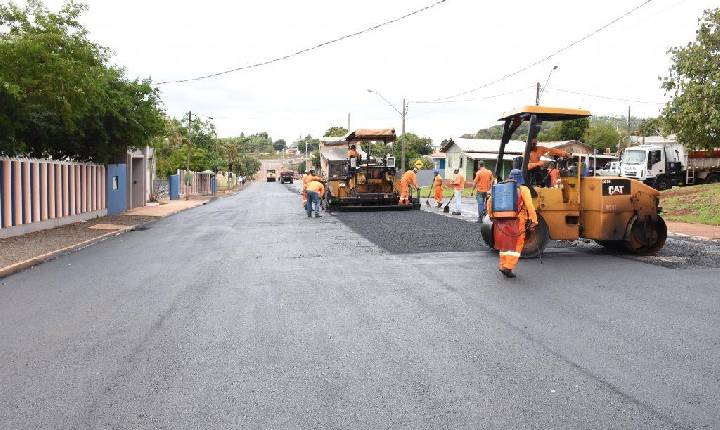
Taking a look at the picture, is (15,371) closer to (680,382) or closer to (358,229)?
(680,382)

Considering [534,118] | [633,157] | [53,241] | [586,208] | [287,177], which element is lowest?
[53,241]

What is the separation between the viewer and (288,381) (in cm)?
458

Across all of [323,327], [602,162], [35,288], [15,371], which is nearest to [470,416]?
[323,327]

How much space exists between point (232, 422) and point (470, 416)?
148cm

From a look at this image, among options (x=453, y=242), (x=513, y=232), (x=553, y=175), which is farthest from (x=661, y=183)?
(x=513, y=232)

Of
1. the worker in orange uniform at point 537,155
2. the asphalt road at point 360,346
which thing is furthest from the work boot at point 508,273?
the worker in orange uniform at point 537,155

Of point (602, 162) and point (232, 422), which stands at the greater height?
point (602, 162)

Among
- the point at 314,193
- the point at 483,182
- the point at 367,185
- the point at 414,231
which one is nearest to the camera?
the point at 414,231

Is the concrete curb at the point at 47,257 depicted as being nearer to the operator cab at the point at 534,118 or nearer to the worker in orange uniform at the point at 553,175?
the operator cab at the point at 534,118

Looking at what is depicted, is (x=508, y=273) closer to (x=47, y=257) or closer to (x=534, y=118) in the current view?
(x=534, y=118)

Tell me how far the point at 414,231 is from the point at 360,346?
972 centimetres

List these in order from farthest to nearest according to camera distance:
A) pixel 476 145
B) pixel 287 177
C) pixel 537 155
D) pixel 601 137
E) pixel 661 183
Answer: pixel 287 177 < pixel 601 137 < pixel 476 145 < pixel 661 183 < pixel 537 155

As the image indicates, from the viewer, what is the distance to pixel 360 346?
17.9ft

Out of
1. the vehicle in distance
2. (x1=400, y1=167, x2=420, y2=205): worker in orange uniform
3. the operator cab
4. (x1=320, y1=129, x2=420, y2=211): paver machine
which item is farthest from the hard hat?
the vehicle in distance
